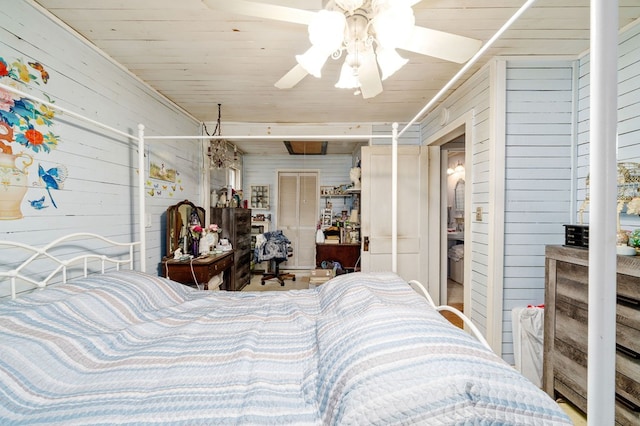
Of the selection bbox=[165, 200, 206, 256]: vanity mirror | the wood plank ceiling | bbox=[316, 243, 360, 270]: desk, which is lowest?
bbox=[316, 243, 360, 270]: desk

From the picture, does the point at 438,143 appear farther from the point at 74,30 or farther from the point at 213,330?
the point at 74,30

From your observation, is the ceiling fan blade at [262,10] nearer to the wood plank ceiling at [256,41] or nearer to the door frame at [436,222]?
the wood plank ceiling at [256,41]

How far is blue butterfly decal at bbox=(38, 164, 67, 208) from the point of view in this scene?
5.09 feet

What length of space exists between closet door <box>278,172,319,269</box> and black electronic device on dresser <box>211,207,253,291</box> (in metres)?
1.28

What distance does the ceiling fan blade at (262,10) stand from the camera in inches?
42.8

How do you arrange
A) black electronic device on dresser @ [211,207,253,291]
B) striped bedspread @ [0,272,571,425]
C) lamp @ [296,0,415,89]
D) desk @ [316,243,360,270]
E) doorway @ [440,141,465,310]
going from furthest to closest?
desk @ [316,243,360,270]
black electronic device on dresser @ [211,207,253,291]
doorway @ [440,141,465,310]
lamp @ [296,0,415,89]
striped bedspread @ [0,272,571,425]

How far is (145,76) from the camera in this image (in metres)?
2.39

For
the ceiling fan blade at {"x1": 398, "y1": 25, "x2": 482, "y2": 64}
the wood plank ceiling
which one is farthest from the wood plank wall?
the ceiling fan blade at {"x1": 398, "y1": 25, "x2": 482, "y2": 64}

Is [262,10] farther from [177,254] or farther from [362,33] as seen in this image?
[177,254]

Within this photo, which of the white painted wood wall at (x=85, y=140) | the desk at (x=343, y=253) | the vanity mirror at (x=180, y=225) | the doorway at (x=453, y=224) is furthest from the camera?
the desk at (x=343, y=253)

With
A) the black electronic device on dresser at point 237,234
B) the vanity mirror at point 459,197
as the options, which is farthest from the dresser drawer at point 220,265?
the vanity mirror at point 459,197

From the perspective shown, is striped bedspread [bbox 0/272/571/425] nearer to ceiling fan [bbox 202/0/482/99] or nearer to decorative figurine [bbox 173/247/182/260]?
ceiling fan [bbox 202/0/482/99]

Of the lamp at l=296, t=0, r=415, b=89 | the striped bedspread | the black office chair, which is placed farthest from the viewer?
the black office chair

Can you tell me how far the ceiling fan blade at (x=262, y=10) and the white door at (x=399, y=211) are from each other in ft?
7.37
